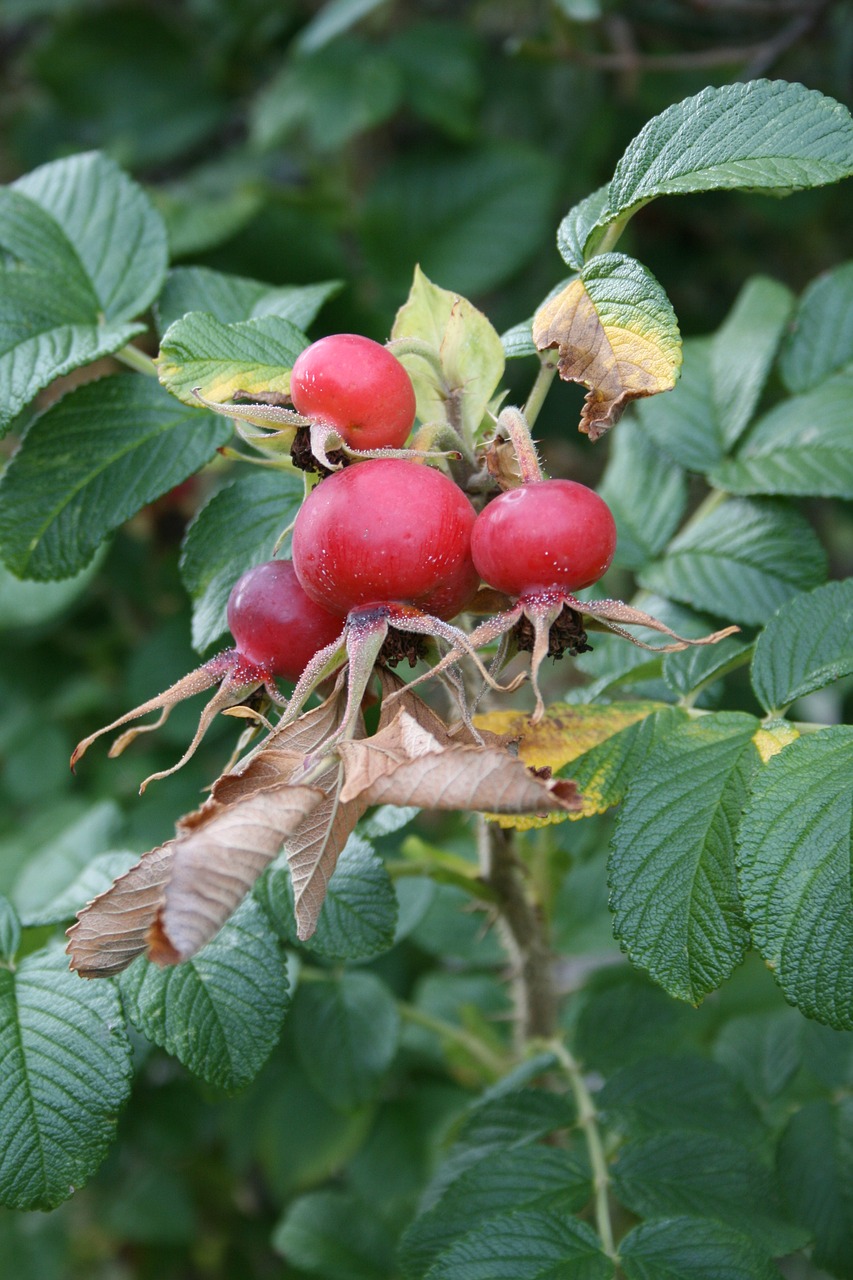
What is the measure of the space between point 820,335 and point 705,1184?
41.8 inches

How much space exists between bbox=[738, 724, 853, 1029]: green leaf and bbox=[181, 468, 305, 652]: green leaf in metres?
0.58

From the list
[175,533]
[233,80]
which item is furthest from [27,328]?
[233,80]

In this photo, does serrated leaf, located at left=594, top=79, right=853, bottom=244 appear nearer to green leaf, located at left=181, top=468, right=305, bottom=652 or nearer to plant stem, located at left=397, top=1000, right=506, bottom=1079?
green leaf, located at left=181, top=468, right=305, bottom=652

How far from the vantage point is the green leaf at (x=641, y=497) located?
1.45m

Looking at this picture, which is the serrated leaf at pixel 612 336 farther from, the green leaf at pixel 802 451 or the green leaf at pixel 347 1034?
the green leaf at pixel 347 1034

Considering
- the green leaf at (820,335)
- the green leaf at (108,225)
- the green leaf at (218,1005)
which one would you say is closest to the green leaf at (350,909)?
the green leaf at (218,1005)

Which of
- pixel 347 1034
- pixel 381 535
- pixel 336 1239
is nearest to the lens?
pixel 381 535

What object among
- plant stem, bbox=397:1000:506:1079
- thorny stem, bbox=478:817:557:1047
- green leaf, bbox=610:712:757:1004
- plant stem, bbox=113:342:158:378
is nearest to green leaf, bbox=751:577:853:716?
green leaf, bbox=610:712:757:1004

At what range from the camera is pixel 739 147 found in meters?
0.91

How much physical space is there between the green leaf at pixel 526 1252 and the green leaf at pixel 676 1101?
0.24 meters

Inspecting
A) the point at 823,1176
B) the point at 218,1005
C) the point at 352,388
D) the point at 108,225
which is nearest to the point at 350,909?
the point at 218,1005

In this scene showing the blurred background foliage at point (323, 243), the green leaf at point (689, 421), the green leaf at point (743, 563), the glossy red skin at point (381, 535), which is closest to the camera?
the glossy red skin at point (381, 535)

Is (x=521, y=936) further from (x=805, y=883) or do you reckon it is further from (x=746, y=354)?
(x=746, y=354)

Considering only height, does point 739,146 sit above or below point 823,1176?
above
